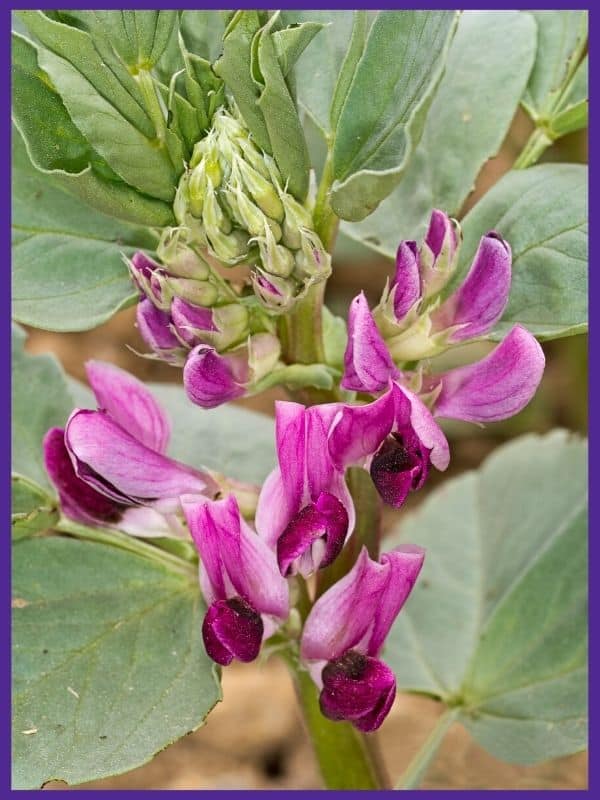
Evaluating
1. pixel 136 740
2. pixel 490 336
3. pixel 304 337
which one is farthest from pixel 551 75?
pixel 136 740

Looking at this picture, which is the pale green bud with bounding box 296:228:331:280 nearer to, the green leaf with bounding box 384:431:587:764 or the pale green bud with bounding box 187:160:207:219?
the pale green bud with bounding box 187:160:207:219

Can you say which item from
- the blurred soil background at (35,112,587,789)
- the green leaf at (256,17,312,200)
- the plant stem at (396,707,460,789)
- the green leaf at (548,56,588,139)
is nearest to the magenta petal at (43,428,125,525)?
the green leaf at (256,17,312,200)

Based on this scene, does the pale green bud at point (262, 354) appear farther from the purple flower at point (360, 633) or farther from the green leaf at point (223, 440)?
the green leaf at point (223, 440)

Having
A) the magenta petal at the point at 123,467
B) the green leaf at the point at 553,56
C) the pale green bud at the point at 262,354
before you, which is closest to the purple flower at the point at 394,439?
the pale green bud at the point at 262,354

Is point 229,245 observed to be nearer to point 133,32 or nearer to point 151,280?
point 151,280

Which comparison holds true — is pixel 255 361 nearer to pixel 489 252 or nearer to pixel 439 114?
pixel 489 252

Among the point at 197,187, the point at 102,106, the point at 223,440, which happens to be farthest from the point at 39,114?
the point at 223,440
